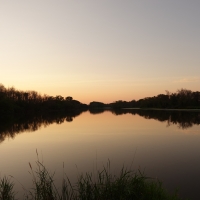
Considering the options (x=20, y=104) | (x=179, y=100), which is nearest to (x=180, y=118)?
(x=20, y=104)

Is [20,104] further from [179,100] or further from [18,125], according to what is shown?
[179,100]

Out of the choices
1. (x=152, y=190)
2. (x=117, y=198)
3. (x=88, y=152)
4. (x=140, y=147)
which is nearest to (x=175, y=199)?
(x=152, y=190)

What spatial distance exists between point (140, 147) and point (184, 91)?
296ft

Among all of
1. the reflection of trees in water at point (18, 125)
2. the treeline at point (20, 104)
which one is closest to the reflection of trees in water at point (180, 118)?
the reflection of trees in water at point (18, 125)

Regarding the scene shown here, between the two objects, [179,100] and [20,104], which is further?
[179,100]

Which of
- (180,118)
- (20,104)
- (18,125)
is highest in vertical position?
(20,104)

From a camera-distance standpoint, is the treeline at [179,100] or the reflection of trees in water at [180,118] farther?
the treeline at [179,100]

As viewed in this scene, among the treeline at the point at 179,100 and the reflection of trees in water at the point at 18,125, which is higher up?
the treeline at the point at 179,100

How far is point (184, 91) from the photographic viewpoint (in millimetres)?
95875

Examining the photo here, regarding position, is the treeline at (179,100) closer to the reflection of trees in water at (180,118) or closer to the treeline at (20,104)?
the reflection of trees in water at (180,118)

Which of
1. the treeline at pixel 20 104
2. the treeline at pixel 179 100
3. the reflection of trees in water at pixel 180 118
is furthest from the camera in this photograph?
the treeline at pixel 179 100

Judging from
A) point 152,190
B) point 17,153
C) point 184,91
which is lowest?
point 17,153

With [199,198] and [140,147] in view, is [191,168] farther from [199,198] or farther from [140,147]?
[140,147]

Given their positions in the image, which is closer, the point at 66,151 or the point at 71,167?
the point at 71,167
